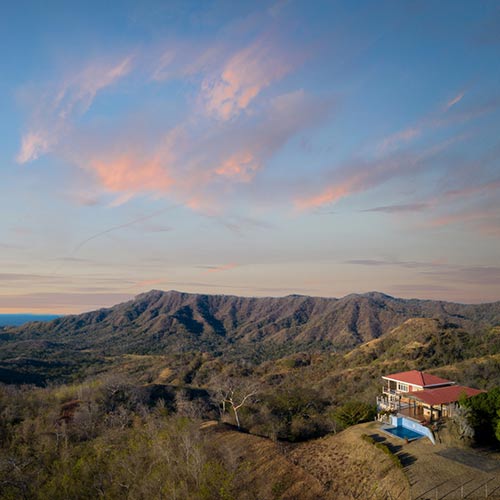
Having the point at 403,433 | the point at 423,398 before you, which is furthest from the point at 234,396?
the point at 403,433

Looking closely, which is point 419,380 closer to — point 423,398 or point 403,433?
point 423,398

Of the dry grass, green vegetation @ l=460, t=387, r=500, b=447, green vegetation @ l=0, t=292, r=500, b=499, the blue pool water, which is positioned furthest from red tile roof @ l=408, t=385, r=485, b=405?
the dry grass

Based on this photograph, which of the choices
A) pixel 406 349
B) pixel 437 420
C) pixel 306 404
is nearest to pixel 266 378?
pixel 406 349

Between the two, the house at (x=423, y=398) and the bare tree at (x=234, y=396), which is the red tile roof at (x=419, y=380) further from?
the bare tree at (x=234, y=396)

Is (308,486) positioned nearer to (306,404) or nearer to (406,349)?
(306,404)

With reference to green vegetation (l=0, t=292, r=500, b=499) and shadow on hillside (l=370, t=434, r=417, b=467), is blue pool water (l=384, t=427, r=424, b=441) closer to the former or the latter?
shadow on hillside (l=370, t=434, r=417, b=467)
